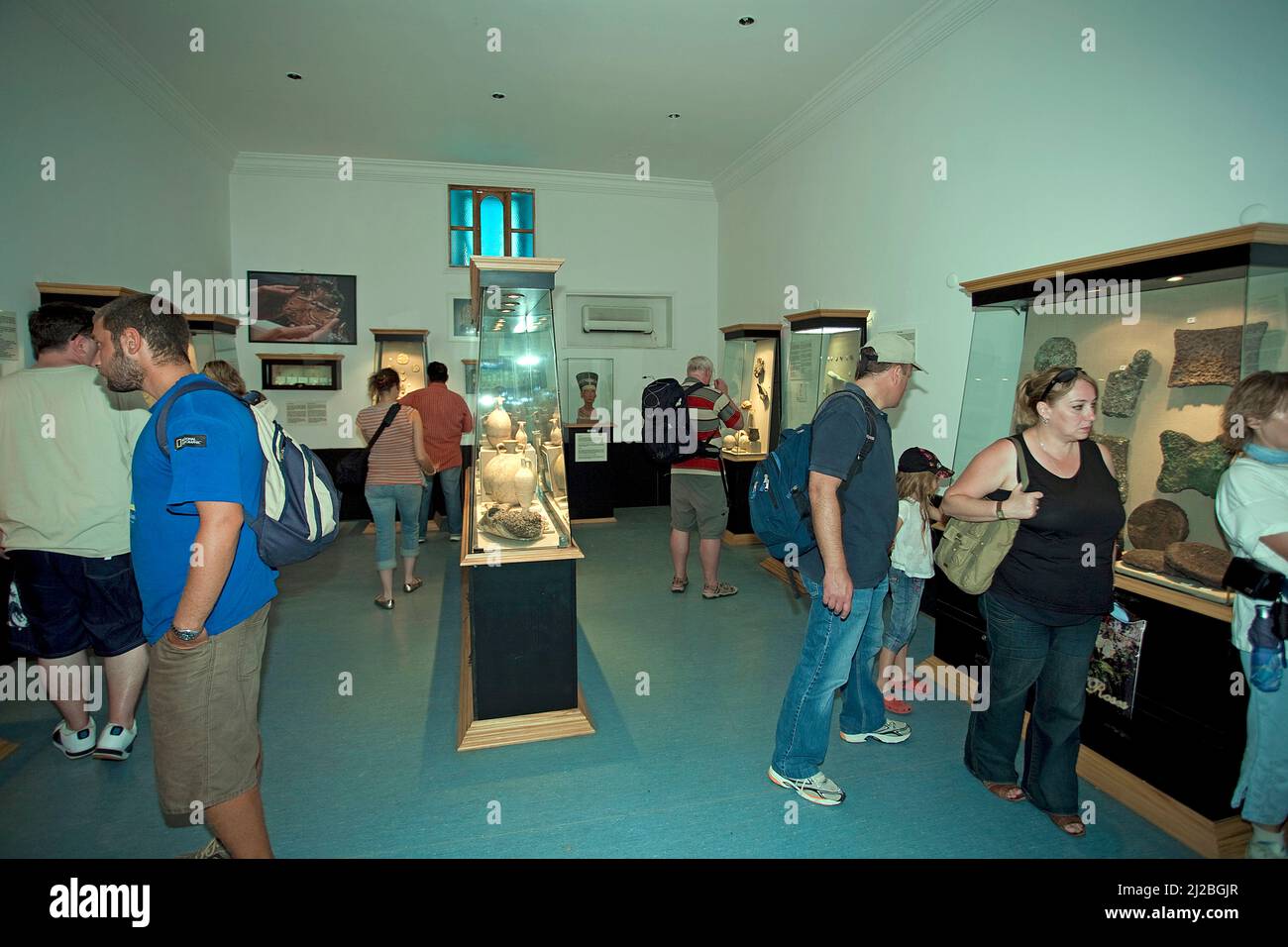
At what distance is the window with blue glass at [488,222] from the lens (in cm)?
880

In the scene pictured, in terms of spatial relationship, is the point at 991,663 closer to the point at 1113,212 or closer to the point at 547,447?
the point at 547,447

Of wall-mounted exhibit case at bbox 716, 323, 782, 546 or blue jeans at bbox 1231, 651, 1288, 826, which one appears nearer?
blue jeans at bbox 1231, 651, 1288, 826

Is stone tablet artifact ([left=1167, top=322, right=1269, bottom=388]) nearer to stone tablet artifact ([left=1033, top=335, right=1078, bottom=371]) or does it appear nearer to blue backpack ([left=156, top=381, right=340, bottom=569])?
stone tablet artifact ([left=1033, top=335, right=1078, bottom=371])

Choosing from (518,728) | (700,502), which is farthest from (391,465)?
(518,728)

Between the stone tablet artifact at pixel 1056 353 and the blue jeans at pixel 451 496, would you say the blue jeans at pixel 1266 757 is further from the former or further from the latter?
the blue jeans at pixel 451 496

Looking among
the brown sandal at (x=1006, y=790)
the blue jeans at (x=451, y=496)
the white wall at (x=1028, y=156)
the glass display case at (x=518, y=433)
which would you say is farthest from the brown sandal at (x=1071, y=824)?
the blue jeans at (x=451, y=496)

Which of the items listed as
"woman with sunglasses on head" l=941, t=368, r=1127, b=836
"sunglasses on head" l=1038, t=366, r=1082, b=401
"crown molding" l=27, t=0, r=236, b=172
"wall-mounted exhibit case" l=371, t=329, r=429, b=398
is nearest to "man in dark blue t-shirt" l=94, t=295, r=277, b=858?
"woman with sunglasses on head" l=941, t=368, r=1127, b=836

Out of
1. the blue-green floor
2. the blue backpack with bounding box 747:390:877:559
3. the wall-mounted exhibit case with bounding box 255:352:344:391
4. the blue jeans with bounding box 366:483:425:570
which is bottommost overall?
the blue-green floor

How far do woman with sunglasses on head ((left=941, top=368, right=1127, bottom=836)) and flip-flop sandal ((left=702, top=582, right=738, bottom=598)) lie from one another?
112 inches

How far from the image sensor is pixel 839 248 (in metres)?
6.42

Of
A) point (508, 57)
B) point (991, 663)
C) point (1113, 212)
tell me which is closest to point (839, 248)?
point (1113, 212)

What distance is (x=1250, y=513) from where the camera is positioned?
214 cm

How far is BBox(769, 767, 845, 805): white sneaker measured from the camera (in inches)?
107

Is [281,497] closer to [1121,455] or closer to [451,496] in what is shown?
[1121,455]
